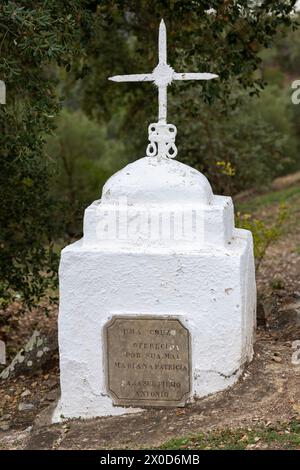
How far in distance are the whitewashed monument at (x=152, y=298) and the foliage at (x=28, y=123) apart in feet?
5.07

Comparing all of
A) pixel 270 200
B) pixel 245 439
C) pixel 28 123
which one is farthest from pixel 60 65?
pixel 270 200

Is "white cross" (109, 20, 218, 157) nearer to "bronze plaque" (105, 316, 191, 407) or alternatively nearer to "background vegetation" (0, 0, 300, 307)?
"background vegetation" (0, 0, 300, 307)

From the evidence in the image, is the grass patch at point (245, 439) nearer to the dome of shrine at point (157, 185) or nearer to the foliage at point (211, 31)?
the dome of shrine at point (157, 185)

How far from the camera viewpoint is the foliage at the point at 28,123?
6484mm

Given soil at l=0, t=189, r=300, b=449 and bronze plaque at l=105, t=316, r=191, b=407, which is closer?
soil at l=0, t=189, r=300, b=449

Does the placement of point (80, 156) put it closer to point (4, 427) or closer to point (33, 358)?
point (33, 358)

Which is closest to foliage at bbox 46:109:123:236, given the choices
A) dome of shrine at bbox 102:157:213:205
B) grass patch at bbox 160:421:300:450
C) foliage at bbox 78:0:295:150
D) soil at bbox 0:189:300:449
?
foliage at bbox 78:0:295:150

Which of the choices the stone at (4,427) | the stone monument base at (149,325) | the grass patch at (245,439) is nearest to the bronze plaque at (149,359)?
the stone monument base at (149,325)

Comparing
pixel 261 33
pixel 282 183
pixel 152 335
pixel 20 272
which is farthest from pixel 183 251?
pixel 282 183

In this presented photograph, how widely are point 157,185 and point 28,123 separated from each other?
6.28 feet

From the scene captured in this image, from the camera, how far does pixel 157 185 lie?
5.84m

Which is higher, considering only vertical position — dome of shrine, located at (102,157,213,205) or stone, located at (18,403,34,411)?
dome of shrine, located at (102,157,213,205)

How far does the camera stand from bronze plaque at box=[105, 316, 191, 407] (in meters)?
5.75

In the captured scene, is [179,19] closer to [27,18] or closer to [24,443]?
[27,18]
